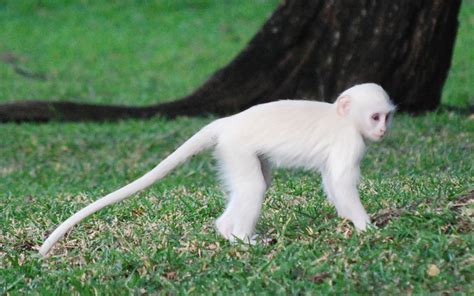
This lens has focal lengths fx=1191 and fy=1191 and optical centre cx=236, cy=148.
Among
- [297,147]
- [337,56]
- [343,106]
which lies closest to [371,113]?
[343,106]

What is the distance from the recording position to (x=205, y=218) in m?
6.75

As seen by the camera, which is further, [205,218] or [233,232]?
[205,218]

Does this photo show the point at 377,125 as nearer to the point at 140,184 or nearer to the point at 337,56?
the point at 140,184

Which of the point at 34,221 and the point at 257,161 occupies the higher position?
the point at 257,161

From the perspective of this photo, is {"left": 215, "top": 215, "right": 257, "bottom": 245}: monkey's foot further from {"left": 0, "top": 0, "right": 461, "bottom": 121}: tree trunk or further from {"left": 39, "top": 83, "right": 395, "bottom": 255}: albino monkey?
{"left": 0, "top": 0, "right": 461, "bottom": 121}: tree trunk

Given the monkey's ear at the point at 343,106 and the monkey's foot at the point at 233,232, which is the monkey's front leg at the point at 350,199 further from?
the monkey's foot at the point at 233,232

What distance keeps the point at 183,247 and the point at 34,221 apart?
1.40 m

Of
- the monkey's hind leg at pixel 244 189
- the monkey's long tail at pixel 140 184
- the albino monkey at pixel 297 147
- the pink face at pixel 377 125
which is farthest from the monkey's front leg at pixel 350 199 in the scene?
the monkey's long tail at pixel 140 184

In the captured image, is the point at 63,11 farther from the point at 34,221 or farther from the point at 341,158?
the point at 341,158

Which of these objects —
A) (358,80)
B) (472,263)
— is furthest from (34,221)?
(358,80)

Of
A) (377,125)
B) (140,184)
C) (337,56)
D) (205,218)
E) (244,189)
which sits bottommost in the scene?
(337,56)

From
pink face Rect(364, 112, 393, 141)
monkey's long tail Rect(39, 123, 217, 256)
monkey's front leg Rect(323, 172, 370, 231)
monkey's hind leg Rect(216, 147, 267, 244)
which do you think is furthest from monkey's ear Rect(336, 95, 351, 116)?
monkey's long tail Rect(39, 123, 217, 256)

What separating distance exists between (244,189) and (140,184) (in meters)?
0.57

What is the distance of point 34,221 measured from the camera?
23.3ft
